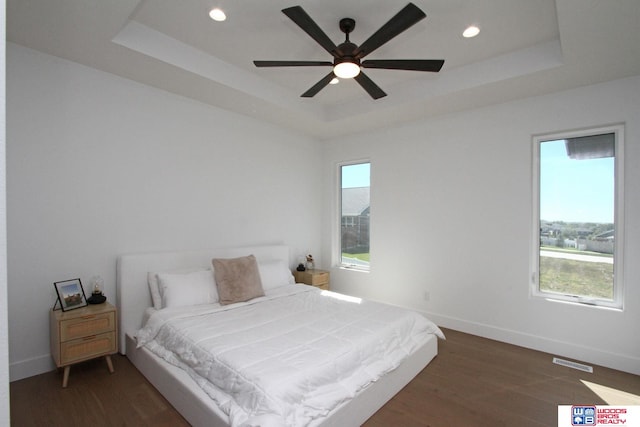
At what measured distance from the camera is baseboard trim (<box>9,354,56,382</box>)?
2.52 m

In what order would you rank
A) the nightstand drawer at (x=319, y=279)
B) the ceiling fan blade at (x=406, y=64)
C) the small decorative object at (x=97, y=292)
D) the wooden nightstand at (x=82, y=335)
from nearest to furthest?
the ceiling fan blade at (x=406, y=64)
the wooden nightstand at (x=82, y=335)
the small decorative object at (x=97, y=292)
the nightstand drawer at (x=319, y=279)

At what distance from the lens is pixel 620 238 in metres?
2.94

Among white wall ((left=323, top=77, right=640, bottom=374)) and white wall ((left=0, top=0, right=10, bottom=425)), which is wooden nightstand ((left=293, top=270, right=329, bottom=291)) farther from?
white wall ((left=0, top=0, right=10, bottom=425))

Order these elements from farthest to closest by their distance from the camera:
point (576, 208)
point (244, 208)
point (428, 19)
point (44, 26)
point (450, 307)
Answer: point (244, 208)
point (450, 307)
point (576, 208)
point (428, 19)
point (44, 26)

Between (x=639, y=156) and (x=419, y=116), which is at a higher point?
(x=419, y=116)

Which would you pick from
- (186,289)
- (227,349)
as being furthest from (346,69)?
(186,289)

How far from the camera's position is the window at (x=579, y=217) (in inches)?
118

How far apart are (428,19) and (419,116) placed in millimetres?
1690

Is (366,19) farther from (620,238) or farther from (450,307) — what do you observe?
(450,307)

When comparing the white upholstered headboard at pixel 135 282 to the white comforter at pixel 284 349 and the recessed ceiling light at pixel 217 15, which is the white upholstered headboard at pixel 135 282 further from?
the recessed ceiling light at pixel 217 15

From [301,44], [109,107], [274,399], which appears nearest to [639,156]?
[301,44]

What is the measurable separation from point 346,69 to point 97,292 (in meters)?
2.94

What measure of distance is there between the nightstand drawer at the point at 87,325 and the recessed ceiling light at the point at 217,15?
2616mm

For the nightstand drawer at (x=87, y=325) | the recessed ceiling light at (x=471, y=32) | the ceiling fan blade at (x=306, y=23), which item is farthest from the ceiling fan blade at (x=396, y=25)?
the nightstand drawer at (x=87, y=325)
